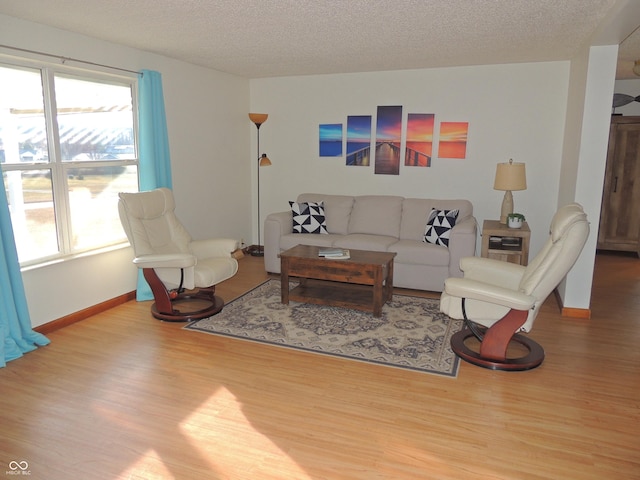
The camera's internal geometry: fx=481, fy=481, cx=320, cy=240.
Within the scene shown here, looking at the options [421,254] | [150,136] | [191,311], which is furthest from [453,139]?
[191,311]

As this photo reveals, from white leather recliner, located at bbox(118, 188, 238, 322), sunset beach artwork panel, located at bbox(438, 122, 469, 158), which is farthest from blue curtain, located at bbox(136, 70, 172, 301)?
sunset beach artwork panel, located at bbox(438, 122, 469, 158)

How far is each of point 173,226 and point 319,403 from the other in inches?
98.5

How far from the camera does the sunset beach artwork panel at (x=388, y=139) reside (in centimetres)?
582

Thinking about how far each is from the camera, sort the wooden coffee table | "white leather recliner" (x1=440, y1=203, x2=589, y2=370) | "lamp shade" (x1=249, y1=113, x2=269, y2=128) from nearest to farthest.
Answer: "white leather recliner" (x1=440, y1=203, x2=589, y2=370), the wooden coffee table, "lamp shade" (x1=249, y1=113, x2=269, y2=128)

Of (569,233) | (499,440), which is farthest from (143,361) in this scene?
(569,233)

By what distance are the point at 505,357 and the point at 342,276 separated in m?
1.52

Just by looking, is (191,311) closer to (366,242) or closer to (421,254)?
(366,242)

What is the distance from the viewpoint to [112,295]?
452 centimetres

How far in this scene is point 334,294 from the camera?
4617 millimetres

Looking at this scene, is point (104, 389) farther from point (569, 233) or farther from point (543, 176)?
point (543, 176)

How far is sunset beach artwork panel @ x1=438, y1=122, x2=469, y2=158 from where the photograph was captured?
5.59 metres

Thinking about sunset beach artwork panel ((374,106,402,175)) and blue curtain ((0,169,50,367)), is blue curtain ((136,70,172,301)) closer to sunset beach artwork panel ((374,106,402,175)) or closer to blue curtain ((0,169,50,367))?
blue curtain ((0,169,50,367))

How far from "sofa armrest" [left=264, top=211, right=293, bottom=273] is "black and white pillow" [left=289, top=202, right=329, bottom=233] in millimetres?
144

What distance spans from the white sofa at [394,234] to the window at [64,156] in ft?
5.51
